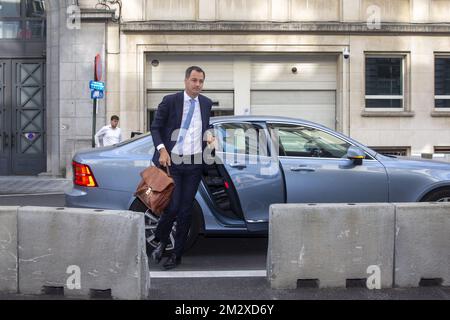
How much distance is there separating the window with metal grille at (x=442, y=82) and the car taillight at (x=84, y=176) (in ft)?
44.8

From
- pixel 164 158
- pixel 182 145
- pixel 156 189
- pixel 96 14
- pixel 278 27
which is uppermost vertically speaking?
pixel 96 14

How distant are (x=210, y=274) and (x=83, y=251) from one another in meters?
1.42

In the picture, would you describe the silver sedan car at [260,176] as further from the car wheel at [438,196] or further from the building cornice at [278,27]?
the building cornice at [278,27]

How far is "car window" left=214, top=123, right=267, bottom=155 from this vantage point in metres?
6.11

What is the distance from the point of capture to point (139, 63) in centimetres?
1631

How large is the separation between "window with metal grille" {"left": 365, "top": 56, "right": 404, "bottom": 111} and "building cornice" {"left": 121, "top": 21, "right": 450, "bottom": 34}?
946 millimetres

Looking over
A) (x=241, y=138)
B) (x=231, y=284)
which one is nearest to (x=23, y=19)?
(x=241, y=138)

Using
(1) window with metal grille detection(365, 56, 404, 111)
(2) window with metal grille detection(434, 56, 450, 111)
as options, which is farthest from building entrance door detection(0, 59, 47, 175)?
(2) window with metal grille detection(434, 56, 450, 111)

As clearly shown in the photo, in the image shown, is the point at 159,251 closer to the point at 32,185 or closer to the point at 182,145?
the point at 182,145

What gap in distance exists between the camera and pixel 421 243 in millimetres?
4910

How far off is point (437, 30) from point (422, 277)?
44.1 ft

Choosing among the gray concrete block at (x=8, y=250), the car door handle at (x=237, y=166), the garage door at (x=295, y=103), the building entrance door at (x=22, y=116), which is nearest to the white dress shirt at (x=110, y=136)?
the building entrance door at (x=22, y=116)
